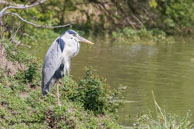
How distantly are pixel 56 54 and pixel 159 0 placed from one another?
13.6 meters

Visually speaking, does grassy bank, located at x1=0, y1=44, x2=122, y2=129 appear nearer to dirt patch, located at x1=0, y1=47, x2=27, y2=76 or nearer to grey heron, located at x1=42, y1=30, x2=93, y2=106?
dirt patch, located at x1=0, y1=47, x2=27, y2=76

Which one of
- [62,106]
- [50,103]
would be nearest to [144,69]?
[50,103]

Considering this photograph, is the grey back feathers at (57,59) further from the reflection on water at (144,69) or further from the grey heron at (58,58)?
the reflection on water at (144,69)

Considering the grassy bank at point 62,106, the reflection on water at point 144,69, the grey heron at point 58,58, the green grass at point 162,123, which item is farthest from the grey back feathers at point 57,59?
the green grass at point 162,123

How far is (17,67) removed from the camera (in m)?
9.29

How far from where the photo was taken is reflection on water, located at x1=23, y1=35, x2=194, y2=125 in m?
9.90

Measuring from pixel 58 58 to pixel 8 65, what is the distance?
1489 mm

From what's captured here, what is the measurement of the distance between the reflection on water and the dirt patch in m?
1.78

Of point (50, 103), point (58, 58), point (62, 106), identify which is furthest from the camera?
point (50, 103)

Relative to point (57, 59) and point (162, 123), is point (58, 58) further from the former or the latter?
point (162, 123)

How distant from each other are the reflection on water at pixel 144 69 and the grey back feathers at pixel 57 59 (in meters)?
1.18

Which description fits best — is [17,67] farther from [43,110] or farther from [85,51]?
[85,51]

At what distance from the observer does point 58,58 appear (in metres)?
7.95

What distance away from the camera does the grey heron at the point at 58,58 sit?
312 inches
